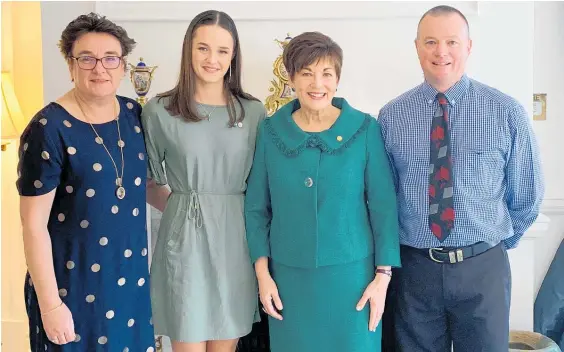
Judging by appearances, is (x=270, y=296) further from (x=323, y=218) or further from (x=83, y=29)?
(x=83, y=29)

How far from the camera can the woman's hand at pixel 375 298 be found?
70.6 inches

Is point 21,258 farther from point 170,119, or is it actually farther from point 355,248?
point 355,248

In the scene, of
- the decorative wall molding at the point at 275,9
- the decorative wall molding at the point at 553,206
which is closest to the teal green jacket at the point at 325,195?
the decorative wall molding at the point at 275,9

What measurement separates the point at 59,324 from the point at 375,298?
34.1 inches

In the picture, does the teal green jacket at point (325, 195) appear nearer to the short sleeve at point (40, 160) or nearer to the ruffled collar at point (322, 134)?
the ruffled collar at point (322, 134)

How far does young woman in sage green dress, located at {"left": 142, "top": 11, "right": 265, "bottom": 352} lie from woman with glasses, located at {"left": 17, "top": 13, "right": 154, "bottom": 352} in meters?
0.11

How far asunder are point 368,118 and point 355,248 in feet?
1.24

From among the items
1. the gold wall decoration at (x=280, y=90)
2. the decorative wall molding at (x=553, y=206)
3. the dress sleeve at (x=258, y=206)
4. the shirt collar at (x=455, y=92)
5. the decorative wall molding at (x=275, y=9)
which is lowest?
the decorative wall molding at (x=553, y=206)

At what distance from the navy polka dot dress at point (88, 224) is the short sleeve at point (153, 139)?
0.30 ft

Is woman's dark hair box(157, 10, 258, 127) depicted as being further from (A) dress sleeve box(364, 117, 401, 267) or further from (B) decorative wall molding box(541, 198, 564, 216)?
(B) decorative wall molding box(541, 198, 564, 216)

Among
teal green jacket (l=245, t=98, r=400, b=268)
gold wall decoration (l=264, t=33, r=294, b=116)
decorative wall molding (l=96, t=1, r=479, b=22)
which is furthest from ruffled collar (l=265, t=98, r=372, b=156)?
decorative wall molding (l=96, t=1, r=479, b=22)

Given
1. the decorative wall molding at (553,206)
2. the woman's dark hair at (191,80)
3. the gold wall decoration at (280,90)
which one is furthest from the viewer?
the decorative wall molding at (553,206)

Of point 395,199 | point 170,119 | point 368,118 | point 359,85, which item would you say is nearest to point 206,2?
point 359,85

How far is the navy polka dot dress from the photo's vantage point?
5.46 ft
